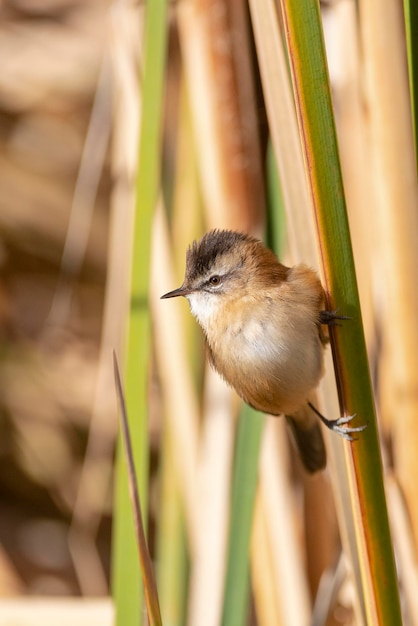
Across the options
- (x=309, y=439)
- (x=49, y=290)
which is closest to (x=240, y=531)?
(x=309, y=439)

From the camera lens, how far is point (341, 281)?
88cm

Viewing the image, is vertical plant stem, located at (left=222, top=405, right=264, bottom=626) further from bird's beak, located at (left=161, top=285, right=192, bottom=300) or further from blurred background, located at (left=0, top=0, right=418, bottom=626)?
bird's beak, located at (left=161, top=285, right=192, bottom=300)

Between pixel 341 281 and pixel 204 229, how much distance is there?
0.74 m

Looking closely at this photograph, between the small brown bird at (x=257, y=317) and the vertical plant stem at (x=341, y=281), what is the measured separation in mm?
274

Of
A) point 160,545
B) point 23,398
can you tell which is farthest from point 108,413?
point 160,545

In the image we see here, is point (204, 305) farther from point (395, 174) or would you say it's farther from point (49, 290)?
point (49, 290)

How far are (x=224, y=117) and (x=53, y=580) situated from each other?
2005 millimetres

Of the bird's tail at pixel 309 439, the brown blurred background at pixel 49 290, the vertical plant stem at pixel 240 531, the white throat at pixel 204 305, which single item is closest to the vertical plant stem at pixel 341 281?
the vertical plant stem at pixel 240 531

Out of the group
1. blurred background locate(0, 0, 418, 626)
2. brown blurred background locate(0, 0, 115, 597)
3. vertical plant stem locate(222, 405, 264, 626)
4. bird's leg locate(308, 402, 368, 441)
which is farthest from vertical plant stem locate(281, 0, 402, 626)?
brown blurred background locate(0, 0, 115, 597)

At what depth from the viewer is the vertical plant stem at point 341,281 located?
2.73 feet

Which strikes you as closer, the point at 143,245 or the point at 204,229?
the point at 143,245

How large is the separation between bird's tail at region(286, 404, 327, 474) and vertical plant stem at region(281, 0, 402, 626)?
0.55 meters

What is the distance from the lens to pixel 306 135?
33.1 inches

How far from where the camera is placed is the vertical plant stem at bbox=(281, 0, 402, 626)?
0.83 m
